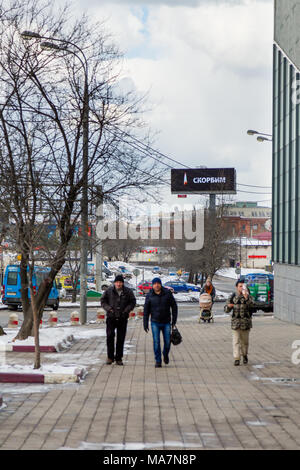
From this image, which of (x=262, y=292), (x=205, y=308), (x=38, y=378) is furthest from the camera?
(x=262, y=292)

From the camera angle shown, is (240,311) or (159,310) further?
(240,311)

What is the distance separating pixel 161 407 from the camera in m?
9.25

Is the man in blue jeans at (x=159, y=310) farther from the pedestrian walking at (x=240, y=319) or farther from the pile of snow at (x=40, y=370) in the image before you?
the pile of snow at (x=40, y=370)

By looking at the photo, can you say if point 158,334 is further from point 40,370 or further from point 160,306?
point 40,370

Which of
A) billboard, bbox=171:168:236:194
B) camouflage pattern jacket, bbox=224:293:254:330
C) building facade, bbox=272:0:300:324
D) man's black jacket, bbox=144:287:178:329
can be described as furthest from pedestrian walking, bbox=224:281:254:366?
billboard, bbox=171:168:236:194

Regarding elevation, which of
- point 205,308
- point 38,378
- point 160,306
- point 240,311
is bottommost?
point 205,308

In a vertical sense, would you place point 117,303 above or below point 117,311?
above

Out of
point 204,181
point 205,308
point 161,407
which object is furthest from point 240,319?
point 204,181

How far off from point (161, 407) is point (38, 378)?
272cm

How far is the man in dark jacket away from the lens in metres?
13.5

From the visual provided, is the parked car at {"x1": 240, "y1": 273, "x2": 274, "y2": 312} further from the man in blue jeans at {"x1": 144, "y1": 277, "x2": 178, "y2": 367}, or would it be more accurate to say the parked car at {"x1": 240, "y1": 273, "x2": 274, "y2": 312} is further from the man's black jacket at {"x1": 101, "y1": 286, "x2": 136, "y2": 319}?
the man's black jacket at {"x1": 101, "y1": 286, "x2": 136, "y2": 319}

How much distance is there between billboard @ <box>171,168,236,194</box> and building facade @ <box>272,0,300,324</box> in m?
40.6
